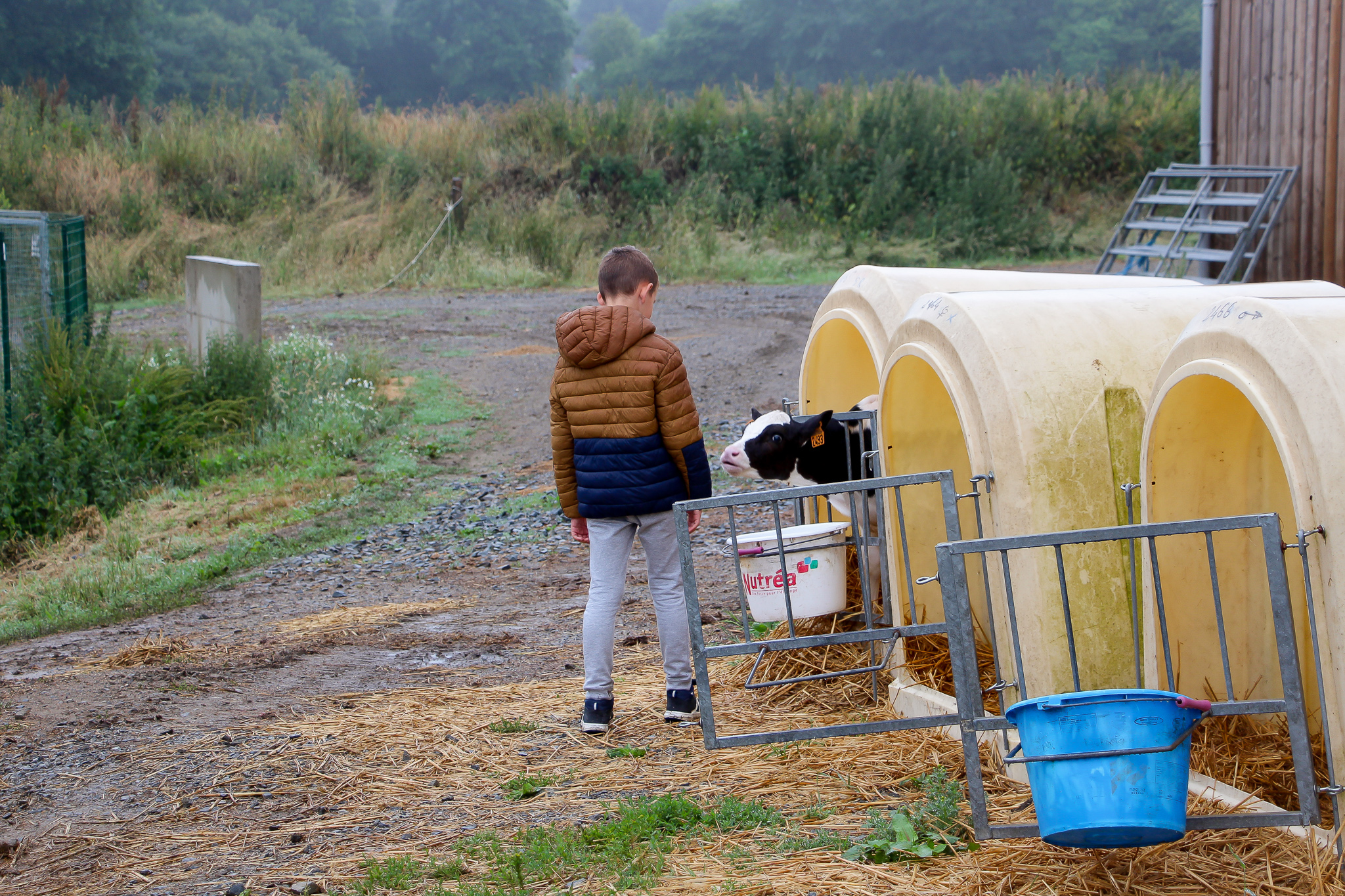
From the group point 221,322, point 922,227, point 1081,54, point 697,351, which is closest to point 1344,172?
point 697,351

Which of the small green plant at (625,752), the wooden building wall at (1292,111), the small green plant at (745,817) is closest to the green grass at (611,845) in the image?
the small green plant at (745,817)

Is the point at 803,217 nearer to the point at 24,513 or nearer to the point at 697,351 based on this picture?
the point at 697,351

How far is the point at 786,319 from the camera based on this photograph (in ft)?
50.5

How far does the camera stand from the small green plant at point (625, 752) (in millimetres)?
4051

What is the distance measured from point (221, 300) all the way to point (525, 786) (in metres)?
9.13

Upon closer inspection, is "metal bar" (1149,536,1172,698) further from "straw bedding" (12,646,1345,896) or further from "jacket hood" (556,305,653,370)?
"jacket hood" (556,305,653,370)

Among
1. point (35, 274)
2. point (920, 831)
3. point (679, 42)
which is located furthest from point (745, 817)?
point (679, 42)

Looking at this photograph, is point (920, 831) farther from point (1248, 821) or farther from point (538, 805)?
point (538, 805)

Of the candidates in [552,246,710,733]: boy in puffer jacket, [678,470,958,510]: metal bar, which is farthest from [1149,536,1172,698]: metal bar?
[552,246,710,733]: boy in puffer jacket

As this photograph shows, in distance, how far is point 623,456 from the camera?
13.6 ft

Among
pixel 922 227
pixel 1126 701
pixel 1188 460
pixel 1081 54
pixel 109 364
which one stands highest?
pixel 1081 54

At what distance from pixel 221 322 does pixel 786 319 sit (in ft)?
23.6

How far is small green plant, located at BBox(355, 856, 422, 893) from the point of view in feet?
10.3

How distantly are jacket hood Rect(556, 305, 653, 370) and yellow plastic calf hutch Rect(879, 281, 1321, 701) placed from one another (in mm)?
1065
